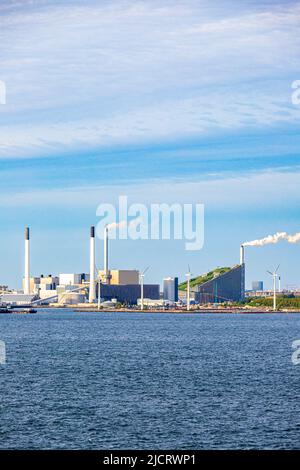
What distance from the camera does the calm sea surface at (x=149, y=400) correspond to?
38.5 m

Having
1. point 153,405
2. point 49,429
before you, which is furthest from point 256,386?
point 49,429

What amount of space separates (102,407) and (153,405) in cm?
272

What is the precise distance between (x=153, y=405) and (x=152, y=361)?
88.2 feet

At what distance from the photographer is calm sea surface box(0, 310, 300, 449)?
126 ft

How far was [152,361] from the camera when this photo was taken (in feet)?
243

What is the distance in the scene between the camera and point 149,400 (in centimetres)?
4922

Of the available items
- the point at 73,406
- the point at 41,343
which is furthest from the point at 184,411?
the point at 41,343

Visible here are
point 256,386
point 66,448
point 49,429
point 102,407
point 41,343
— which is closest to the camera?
point 66,448

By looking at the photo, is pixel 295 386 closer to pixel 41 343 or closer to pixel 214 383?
pixel 214 383

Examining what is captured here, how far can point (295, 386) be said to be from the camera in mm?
56469
